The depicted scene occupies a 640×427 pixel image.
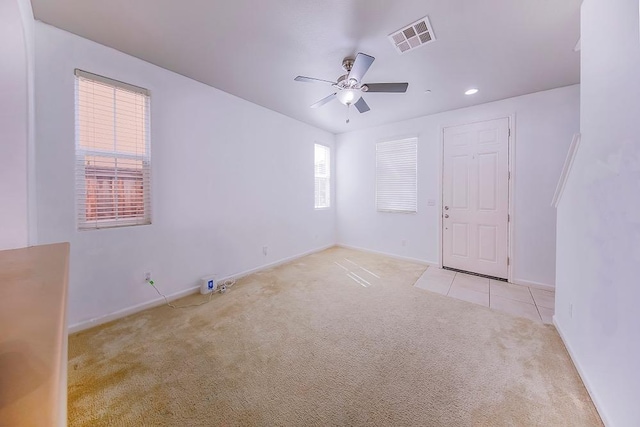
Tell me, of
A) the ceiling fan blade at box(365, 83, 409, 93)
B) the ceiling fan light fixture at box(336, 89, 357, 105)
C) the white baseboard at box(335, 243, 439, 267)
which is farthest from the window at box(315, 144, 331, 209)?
the ceiling fan blade at box(365, 83, 409, 93)

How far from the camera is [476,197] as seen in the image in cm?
356

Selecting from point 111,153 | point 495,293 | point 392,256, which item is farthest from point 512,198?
point 111,153

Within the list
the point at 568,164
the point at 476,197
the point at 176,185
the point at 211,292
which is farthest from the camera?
the point at 476,197

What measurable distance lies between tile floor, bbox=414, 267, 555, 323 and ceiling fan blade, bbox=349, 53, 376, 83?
2.66 metres

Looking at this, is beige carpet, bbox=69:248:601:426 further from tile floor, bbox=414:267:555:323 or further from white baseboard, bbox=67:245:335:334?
tile floor, bbox=414:267:555:323

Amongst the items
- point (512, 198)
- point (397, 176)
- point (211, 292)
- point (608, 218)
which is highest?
point (397, 176)

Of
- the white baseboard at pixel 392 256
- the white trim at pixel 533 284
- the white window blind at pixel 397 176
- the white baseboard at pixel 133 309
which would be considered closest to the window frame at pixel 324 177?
the white baseboard at pixel 392 256

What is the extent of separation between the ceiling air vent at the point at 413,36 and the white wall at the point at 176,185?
2187 mm

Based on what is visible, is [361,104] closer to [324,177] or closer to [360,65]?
[360,65]

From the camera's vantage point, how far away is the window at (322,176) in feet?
16.1

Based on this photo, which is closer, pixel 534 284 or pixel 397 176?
pixel 534 284

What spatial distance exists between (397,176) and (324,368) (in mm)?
3564

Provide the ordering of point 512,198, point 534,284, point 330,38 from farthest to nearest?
point 512,198 < point 534,284 < point 330,38

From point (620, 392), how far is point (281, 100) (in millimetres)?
3954
